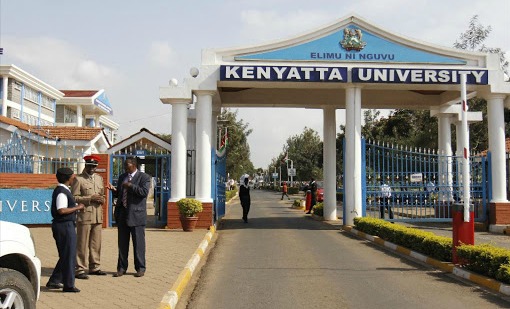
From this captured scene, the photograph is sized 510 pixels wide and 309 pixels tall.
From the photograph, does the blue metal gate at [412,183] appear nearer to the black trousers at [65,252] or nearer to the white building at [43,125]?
the white building at [43,125]

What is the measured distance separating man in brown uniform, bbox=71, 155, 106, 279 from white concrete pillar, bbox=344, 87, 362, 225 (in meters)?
9.50

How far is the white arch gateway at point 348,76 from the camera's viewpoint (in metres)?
15.9

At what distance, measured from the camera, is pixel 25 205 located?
15.1 metres

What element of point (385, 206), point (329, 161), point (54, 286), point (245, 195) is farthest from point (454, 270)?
point (245, 195)

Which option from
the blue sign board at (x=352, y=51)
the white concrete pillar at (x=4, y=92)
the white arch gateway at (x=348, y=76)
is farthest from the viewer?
the white concrete pillar at (x=4, y=92)

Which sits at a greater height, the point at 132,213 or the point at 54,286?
the point at 132,213

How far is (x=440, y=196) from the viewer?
1770 cm

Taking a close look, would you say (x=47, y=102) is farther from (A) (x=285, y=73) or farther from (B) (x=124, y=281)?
(B) (x=124, y=281)

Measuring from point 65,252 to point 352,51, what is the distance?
1163cm

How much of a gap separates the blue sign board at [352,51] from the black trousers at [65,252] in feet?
33.1

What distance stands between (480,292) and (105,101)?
50968mm

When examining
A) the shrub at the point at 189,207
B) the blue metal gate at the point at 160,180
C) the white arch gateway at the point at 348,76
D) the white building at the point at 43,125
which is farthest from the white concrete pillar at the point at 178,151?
the white building at the point at 43,125

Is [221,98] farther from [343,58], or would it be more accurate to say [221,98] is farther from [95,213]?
[95,213]

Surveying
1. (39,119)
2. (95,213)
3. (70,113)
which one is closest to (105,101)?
(70,113)
